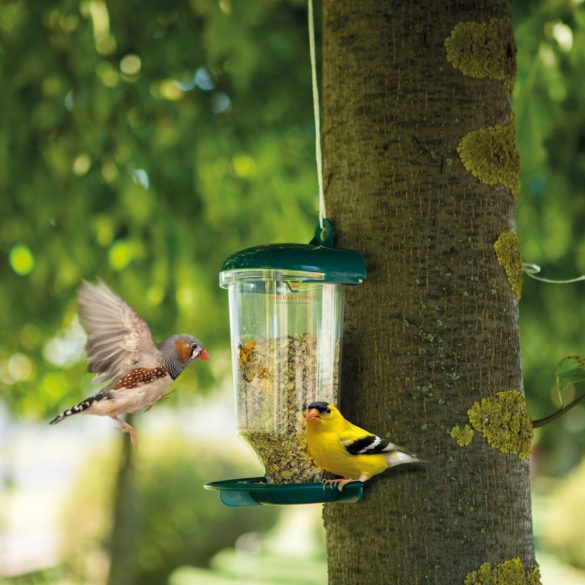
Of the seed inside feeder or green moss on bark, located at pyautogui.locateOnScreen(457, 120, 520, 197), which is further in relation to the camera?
the seed inside feeder

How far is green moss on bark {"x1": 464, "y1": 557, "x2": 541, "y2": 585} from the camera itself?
5.38 ft

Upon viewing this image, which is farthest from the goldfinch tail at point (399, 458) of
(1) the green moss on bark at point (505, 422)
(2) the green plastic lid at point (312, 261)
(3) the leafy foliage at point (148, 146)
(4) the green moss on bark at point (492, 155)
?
(3) the leafy foliage at point (148, 146)

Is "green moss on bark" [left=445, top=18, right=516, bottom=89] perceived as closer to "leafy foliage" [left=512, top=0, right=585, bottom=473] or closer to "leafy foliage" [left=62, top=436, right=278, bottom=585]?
"leafy foliage" [left=512, top=0, right=585, bottom=473]

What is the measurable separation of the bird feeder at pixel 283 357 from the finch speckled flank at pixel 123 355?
0.91 feet

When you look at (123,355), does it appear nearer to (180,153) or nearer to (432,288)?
(432,288)

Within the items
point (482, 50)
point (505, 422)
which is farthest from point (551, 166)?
point (505, 422)

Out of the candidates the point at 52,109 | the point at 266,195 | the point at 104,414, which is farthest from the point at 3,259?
the point at 104,414

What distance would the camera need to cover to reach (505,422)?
1711 millimetres

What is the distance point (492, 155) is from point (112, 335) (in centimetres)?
84

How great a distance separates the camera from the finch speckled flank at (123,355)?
1.61m

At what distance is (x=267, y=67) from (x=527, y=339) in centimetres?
237

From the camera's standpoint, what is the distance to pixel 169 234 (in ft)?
14.3

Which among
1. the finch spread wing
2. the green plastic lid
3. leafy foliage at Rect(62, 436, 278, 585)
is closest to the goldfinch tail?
the green plastic lid

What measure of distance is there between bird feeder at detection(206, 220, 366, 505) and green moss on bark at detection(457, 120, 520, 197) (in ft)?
1.05
